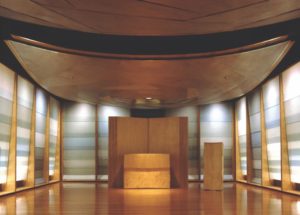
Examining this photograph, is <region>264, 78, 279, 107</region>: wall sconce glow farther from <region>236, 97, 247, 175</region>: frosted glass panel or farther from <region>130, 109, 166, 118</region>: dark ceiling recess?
<region>130, 109, 166, 118</region>: dark ceiling recess

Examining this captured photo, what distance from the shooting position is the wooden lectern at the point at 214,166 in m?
13.1

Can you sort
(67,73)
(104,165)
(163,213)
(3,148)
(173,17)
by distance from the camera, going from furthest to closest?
(104,165) → (67,73) → (3,148) → (173,17) → (163,213)

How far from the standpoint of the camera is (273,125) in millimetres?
13586

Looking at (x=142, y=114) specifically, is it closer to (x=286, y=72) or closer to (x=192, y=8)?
(x=286, y=72)

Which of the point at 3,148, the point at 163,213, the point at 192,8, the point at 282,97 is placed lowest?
the point at 163,213

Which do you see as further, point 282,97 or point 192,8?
point 282,97

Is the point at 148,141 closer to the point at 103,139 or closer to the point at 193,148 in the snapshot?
the point at 103,139

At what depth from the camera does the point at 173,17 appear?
827cm

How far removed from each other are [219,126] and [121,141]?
553cm

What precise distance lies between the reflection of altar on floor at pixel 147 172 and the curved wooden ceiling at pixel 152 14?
5407 mm

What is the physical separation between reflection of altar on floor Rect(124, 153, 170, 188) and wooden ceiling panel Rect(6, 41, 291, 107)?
2242 mm

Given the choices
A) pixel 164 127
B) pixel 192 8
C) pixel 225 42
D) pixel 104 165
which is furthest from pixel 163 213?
pixel 104 165

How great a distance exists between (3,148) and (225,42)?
6.27 meters

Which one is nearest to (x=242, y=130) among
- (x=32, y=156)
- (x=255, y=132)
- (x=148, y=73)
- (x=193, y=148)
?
(x=255, y=132)
